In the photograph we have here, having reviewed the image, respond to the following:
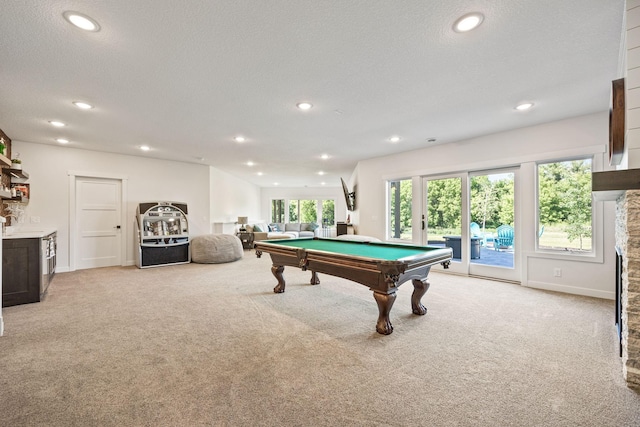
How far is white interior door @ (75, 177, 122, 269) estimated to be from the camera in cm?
582

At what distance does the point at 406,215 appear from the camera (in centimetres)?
616

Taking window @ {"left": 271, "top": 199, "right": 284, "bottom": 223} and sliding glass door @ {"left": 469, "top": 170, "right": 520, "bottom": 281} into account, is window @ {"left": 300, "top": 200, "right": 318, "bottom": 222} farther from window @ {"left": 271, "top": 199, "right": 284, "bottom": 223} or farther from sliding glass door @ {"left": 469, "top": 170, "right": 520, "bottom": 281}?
sliding glass door @ {"left": 469, "top": 170, "right": 520, "bottom": 281}

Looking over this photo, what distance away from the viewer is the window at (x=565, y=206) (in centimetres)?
401

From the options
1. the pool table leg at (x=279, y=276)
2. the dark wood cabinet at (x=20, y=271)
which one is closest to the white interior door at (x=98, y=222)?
the dark wood cabinet at (x=20, y=271)

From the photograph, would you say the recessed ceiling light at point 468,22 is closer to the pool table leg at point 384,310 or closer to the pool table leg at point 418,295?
the pool table leg at point 384,310

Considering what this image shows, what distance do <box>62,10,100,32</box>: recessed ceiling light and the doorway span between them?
195 inches

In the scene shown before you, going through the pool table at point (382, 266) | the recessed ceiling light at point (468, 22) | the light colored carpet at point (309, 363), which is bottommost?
A: the light colored carpet at point (309, 363)

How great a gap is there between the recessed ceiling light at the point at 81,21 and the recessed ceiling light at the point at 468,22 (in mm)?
2656

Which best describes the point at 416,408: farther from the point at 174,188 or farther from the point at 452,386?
the point at 174,188

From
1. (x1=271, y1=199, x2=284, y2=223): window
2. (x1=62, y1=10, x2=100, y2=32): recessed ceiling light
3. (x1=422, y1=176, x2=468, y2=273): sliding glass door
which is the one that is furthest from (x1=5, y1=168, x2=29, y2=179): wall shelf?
(x1=271, y1=199, x2=284, y2=223): window

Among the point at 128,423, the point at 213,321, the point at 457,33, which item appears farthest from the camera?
the point at 213,321

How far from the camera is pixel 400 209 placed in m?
6.31

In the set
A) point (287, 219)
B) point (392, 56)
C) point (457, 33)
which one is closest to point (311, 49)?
point (392, 56)

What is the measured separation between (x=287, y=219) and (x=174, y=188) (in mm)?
6459
